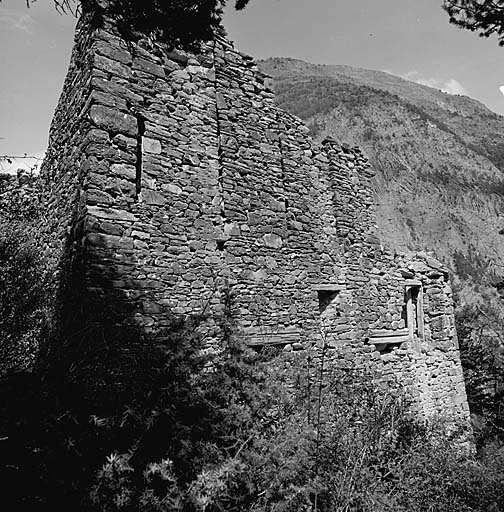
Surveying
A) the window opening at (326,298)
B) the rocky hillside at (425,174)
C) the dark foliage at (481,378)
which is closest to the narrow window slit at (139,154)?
the window opening at (326,298)

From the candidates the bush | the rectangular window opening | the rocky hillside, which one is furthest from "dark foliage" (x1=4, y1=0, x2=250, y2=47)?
the rocky hillside

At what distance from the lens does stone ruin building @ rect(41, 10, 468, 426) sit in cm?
504

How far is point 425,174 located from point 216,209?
3259 cm

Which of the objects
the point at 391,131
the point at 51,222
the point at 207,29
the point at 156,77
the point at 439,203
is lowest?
the point at 51,222

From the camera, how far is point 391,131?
3728cm

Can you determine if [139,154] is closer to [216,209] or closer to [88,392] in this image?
[216,209]

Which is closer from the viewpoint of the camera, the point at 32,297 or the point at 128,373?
the point at 128,373

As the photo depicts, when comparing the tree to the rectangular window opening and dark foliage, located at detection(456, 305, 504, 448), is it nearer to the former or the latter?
the rectangular window opening

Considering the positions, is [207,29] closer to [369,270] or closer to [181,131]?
[181,131]

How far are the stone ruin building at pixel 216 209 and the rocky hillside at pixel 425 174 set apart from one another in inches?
747

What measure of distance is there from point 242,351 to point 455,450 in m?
4.42

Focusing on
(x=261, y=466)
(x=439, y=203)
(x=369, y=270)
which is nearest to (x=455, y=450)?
(x=369, y=270)

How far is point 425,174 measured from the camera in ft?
113

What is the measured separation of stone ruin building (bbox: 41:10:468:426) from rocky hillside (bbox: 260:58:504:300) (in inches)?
747
